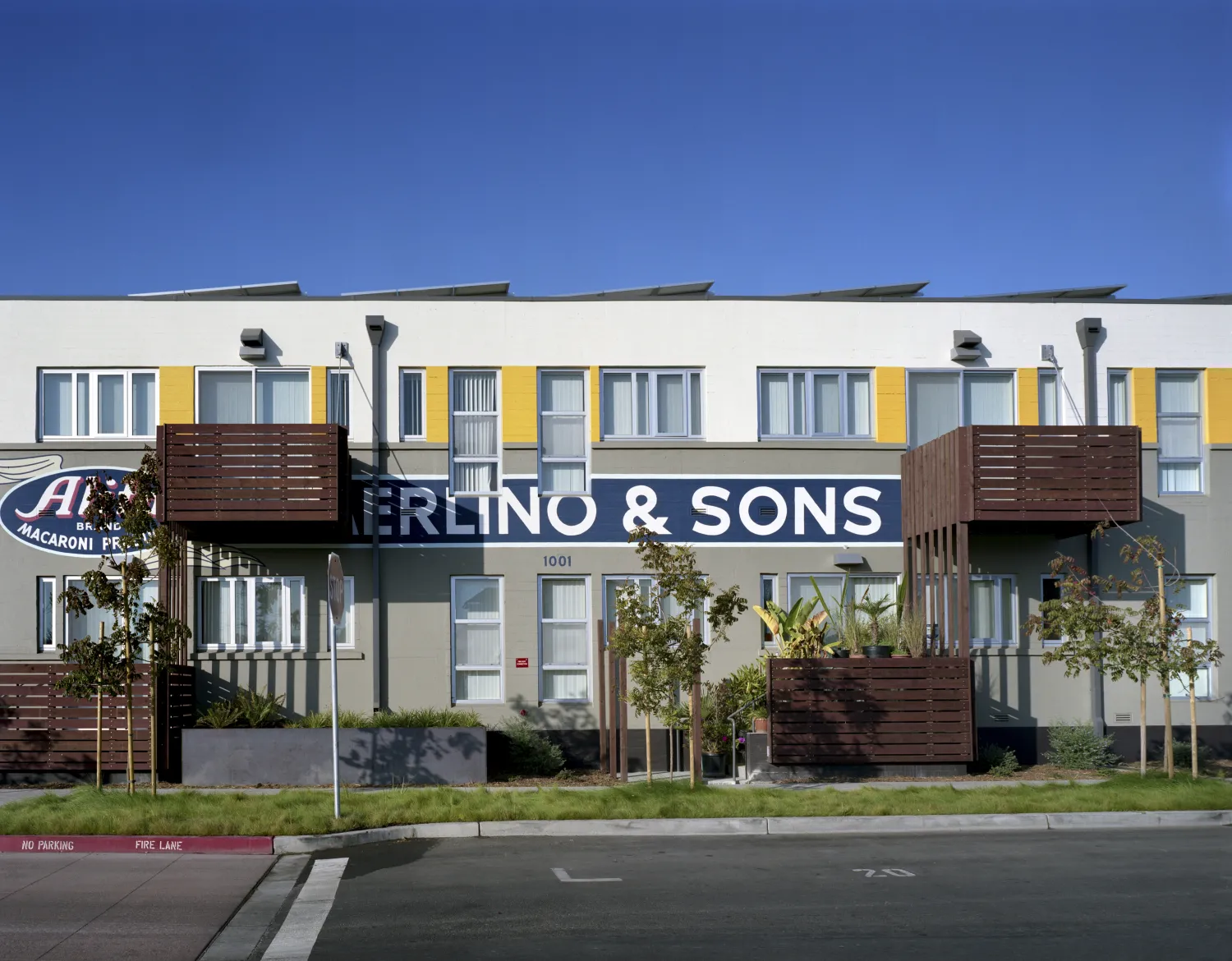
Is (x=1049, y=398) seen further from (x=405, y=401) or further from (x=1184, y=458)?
(x=405, y=401)

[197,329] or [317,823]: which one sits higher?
[197,329]

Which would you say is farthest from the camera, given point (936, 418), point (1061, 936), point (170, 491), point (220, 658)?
→ point (936, 418)

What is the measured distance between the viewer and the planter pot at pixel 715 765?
20.3 meters

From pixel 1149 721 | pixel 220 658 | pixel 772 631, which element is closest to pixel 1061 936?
pixel 772 631

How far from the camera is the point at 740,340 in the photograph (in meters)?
21.8

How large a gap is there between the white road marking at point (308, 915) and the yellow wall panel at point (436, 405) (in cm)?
916

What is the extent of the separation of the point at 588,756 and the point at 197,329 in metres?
8.76

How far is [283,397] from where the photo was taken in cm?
2144

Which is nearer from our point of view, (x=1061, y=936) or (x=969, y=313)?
(x=1061, y=936)

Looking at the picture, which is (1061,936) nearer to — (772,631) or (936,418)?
(772,631)

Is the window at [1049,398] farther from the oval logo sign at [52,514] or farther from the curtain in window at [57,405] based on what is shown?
the curtain in window at [57,405]

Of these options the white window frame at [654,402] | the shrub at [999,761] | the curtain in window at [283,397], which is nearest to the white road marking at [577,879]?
the shrub at [999,761]

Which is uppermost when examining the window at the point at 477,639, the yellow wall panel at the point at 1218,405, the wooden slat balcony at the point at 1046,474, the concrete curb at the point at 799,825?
the yellow wall panel at the point at 1218,405

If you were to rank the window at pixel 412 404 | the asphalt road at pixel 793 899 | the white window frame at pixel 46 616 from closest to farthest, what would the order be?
the asphalt road at pixel 793 899
the white window frame at pixel 46 616
the window at pixel 412 404
